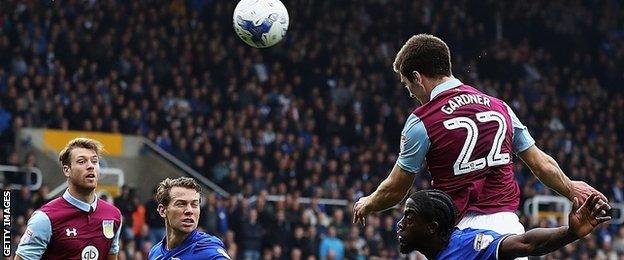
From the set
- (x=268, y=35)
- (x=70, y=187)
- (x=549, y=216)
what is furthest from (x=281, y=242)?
(x=70, y=187)

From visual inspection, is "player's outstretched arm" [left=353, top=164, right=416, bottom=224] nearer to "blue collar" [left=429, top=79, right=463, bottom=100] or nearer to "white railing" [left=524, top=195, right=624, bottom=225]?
"blue collar" [left=429, top=79, right=463, bottom=100]

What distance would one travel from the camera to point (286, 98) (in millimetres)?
23906

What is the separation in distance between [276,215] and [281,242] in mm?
491

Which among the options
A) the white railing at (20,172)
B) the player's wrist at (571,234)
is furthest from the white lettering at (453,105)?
the white railing at (20,172)

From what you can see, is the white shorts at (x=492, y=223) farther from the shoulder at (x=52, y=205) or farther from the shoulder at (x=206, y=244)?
the shoulder at (x=52, y=205)

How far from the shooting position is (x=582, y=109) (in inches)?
1105

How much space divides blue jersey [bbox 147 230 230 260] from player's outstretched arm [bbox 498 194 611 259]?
1965mm

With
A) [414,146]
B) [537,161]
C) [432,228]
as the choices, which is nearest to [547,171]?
[537,161]

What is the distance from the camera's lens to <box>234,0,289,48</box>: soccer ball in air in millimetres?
9594

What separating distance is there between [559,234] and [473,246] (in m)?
0.61

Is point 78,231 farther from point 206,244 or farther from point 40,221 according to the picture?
point 206,244

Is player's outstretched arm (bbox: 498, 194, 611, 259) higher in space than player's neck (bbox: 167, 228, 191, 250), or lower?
lower

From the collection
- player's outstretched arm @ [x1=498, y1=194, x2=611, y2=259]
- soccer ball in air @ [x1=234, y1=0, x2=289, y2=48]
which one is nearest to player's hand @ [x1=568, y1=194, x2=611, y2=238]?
player's outstretched arm @ [x1=498, y1=194, x2=611, y2=259]

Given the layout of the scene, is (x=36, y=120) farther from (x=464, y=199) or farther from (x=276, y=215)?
(x=464, y=199)
